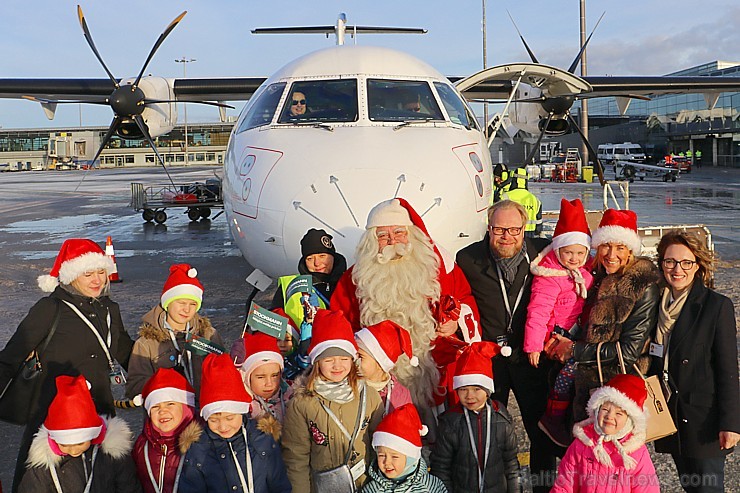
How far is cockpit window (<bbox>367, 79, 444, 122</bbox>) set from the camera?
18.2 feet

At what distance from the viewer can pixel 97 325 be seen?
3.47m

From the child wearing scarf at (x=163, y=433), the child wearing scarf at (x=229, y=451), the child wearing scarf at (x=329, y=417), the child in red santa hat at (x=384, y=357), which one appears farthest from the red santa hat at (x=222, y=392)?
the child in red santa hat at (x=384, y=357)

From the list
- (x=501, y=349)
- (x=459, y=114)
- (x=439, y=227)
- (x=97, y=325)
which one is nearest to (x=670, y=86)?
(x=459, y=114)

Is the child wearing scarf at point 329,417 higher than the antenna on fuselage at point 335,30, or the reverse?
the antenna on fuselage at point 335,30

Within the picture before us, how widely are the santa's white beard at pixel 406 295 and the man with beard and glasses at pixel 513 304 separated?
13.1 inches

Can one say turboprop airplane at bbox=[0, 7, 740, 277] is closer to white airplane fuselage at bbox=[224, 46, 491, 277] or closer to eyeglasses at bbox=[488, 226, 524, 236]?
white airplane fuselage at bbox=[224, 46, 491, 277]

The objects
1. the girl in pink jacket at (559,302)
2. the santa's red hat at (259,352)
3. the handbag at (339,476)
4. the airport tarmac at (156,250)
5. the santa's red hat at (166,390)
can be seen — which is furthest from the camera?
the airport tarmac at (156,250)

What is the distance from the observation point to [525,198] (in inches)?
371

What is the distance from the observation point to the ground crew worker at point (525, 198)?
9.30 meters

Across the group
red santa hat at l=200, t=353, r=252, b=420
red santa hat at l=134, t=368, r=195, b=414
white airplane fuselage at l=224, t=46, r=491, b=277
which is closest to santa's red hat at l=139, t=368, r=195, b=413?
red santa hat at l=134, t=368, r=195, b=414

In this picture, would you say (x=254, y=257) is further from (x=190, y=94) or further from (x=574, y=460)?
(x=190, y=94)

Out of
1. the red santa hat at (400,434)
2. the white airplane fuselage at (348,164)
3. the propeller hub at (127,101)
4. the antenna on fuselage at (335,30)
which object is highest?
the antenna on fuselage at (335,30)

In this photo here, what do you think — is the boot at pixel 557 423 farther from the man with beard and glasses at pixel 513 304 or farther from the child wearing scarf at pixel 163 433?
the child wearing scarf at pixel 163 433

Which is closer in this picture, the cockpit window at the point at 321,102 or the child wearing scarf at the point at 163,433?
the child wearing scarf at the point at 163,433
